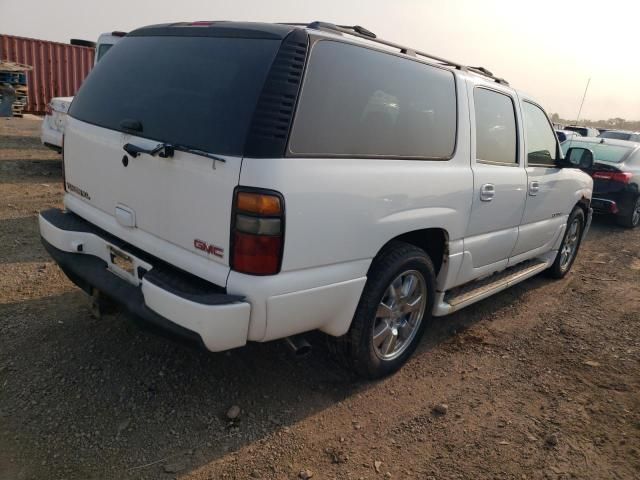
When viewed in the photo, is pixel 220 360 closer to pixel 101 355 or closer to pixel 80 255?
pixel 101 355

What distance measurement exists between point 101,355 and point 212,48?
1970mm

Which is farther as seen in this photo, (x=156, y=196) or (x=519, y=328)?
(x=519, y=328)

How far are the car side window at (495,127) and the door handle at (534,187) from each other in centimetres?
30

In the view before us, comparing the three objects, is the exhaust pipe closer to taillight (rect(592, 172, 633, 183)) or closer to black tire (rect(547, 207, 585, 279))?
black tire (rect(547, 207, 585, 279))

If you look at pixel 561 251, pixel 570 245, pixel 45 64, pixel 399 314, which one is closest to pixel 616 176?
pixel 570 245

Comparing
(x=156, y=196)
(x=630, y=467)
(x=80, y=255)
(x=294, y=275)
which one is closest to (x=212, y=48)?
(x=156, y=196)

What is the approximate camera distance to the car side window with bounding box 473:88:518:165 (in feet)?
11.5

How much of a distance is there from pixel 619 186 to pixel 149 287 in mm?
8371

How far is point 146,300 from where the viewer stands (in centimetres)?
234

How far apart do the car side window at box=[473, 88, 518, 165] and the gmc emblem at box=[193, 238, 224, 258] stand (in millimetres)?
2057

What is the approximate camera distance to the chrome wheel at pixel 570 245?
5.42 meters

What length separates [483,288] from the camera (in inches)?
156

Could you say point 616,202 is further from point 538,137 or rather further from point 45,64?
point 45,64

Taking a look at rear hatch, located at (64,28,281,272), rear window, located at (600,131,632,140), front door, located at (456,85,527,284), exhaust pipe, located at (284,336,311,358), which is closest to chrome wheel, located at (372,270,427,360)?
front door, located at (456,85,527,284)
